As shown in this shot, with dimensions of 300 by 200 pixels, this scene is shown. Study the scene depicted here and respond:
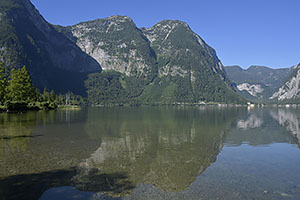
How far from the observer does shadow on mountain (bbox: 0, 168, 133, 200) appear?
15278 mm

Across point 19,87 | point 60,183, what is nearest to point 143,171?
point 60,183

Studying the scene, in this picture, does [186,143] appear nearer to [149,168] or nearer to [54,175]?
[149,168]

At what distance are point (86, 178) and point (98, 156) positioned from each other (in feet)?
25.0

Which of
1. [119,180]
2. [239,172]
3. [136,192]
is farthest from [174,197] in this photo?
[239,172]

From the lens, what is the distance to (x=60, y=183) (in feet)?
57.0

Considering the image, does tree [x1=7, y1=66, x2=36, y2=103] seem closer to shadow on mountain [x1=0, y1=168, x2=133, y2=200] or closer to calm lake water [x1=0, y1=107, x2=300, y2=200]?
calm lake water [x1=0, y1=107, x2=300, y2=200]

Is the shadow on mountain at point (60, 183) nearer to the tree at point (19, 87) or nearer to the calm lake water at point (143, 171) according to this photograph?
the calm lake water at point (143, 171)

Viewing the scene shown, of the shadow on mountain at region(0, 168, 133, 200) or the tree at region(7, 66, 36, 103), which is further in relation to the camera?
the tree at region(7, 66, 36, 103)

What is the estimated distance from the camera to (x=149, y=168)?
2241 cm

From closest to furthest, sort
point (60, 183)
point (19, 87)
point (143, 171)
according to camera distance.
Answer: point (60, 183)
point (143, 171)
point (19, 87)

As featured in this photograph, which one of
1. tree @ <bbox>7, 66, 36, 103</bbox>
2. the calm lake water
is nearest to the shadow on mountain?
the calm lake water

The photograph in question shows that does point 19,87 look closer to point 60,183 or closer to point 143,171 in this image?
point 143,171

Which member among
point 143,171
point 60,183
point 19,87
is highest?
point 19,87

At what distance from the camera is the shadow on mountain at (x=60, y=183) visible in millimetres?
15278
